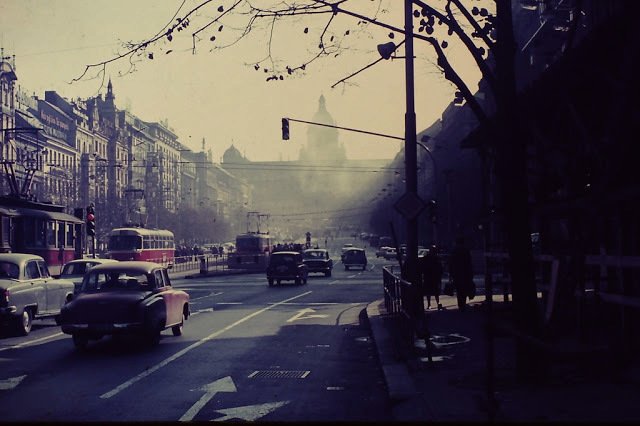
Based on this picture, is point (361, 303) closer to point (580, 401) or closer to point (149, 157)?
point (580, 401)

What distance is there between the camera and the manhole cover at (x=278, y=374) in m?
11.6

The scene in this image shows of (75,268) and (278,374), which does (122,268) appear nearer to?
(278,374)

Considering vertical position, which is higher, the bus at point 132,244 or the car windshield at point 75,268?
the bus at point 132,244

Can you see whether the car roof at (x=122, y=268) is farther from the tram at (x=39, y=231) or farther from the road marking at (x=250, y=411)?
the tram at (x=39, y=231)

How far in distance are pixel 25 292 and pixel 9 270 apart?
66 cm

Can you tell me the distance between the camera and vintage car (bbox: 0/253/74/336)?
1700 cm

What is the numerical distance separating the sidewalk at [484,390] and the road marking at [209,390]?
210 cm

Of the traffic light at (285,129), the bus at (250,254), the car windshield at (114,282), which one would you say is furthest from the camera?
the bus at (250,254)

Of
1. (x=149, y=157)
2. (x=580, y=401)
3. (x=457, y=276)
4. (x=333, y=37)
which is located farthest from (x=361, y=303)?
(x=149, y=157)

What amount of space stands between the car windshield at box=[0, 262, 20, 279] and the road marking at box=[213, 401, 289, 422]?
10.5 m

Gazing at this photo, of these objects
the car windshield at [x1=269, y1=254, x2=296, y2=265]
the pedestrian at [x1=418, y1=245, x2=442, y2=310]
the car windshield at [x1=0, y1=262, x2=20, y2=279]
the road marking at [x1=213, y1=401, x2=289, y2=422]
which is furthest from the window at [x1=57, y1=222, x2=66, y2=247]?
the road marking at [x1=213, y1=401, x2=289, y2=422]

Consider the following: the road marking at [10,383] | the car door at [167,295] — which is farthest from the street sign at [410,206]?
the road marking at [10,383]

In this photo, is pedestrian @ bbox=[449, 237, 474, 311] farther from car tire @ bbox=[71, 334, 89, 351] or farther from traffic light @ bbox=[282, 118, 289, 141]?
traffic light @ bbox=[282, 118, 289, 141]

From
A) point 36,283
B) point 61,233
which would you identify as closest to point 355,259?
point 61,233
